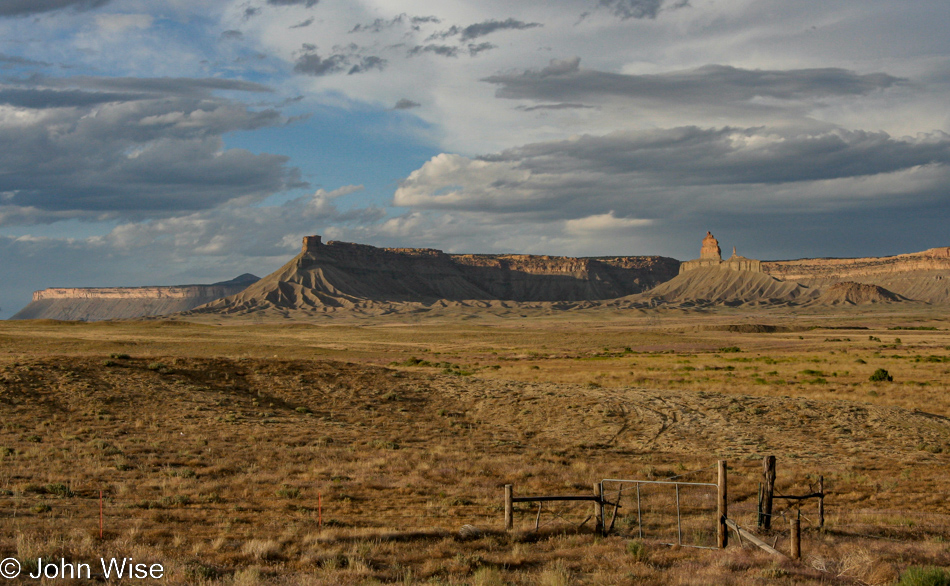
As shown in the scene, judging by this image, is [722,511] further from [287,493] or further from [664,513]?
[287,493]

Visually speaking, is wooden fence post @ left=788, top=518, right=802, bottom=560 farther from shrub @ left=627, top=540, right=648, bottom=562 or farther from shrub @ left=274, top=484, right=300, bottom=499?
shrub @ left=274, top=484, right=300, bottom=499

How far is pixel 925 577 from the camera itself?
9.02 meters

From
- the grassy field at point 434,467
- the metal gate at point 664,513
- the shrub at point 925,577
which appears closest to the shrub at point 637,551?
the grassy field at point 434,467

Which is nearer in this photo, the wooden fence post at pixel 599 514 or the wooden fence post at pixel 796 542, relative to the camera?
the wooden fence post at pixel 796 542

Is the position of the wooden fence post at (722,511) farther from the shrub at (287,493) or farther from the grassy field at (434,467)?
the shrub at (287,493)

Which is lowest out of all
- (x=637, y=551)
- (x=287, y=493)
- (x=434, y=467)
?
(x=434, y=467)

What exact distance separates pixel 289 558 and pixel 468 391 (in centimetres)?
2594

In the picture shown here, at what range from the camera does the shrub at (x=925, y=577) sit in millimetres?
8945

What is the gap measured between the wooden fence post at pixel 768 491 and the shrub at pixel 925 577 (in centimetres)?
329

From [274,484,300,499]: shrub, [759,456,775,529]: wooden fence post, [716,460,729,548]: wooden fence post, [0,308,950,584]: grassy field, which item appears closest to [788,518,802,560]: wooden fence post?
[0,308,950,584]: grassy field

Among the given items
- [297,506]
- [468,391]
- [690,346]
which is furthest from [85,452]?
[690,346]

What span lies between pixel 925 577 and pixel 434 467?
1271 centimetres

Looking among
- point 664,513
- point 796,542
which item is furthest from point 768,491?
point 664,513

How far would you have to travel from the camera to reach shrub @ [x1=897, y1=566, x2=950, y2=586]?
8945 millimetres
